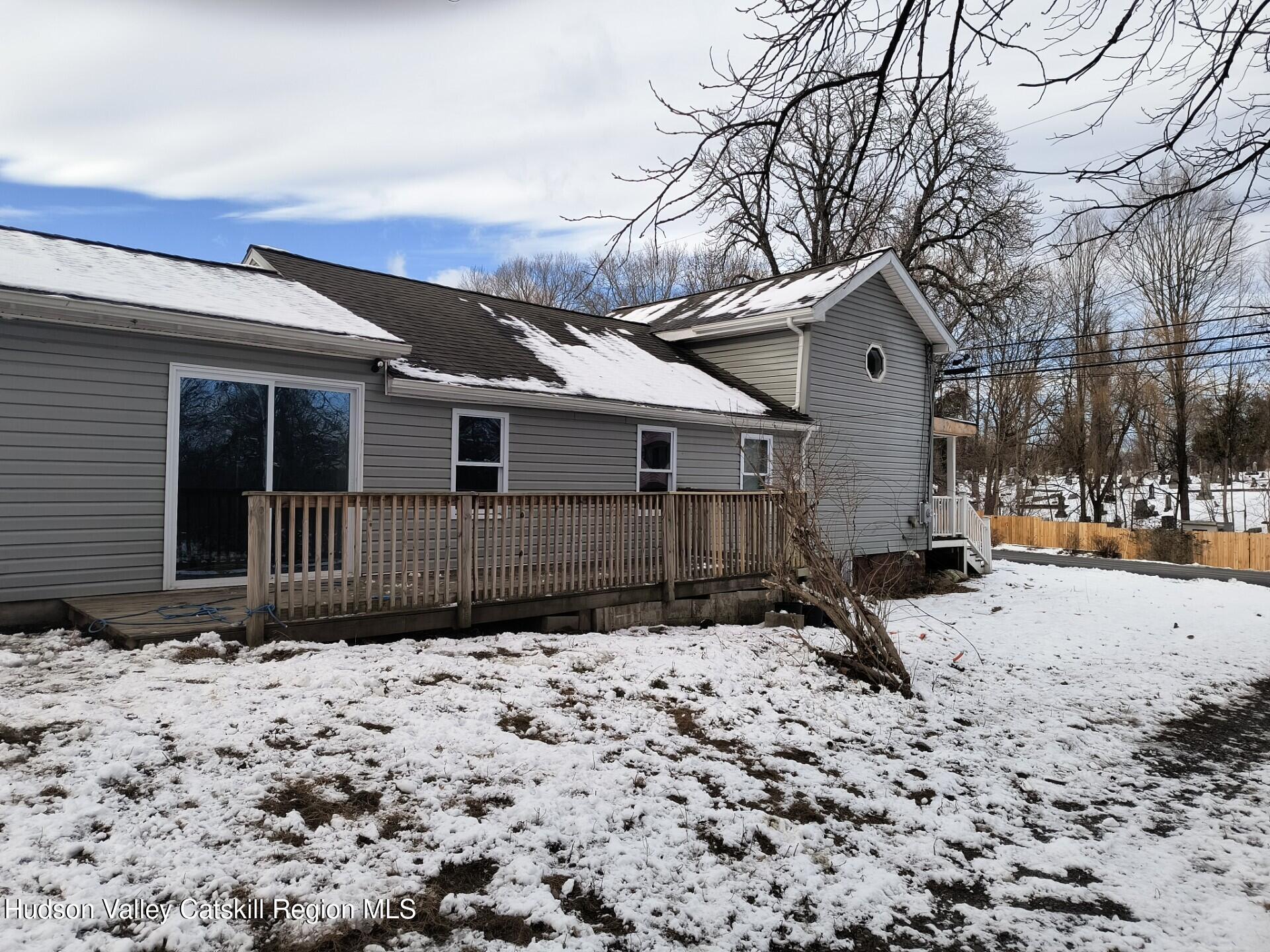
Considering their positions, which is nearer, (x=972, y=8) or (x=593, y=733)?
(x=972, y=8)

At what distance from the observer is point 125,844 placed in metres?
2.85

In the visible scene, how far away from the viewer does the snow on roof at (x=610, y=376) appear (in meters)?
9.62

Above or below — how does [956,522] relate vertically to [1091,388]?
below

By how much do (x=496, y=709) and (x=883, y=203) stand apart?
3.84 m

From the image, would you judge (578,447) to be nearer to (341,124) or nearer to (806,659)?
(806,659)

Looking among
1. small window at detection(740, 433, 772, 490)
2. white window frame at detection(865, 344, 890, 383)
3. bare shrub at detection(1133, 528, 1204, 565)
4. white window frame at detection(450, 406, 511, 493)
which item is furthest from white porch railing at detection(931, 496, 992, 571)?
white window frame at detection(450, 406, 511, 493)

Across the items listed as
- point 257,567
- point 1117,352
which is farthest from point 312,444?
point 1117,352

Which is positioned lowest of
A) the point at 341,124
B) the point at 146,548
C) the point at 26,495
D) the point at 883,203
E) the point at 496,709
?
the point at 496,709

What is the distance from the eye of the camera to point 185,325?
684 cm

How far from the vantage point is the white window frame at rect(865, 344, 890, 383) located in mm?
14961

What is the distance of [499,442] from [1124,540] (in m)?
22.6

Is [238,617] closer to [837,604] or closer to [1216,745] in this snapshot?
[837,604]

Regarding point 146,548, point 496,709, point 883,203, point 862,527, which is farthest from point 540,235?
point 862,527

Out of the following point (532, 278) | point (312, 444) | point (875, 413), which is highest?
point (532, 278)
